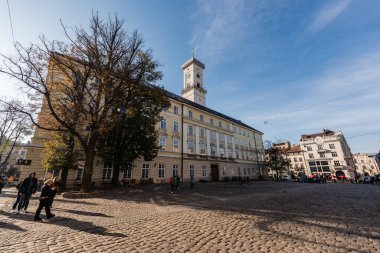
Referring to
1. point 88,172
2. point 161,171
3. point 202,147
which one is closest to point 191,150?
point 202,147

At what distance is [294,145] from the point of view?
8519cm

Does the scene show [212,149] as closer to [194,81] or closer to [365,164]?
[194,81]

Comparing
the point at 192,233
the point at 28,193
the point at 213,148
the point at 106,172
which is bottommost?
the point at 192,233

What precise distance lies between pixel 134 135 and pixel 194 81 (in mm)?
34823

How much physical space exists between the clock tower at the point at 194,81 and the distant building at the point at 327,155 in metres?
52.3

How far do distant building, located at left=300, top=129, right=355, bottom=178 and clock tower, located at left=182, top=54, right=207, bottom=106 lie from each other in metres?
52.3

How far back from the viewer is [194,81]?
51156 millimetres

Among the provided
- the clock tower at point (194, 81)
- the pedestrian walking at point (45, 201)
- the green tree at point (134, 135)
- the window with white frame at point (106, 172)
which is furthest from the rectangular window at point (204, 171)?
the pedestrian walking at point (45, 201)

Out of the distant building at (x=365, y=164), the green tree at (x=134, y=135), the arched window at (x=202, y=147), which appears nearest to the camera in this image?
the green tree at (x=134, y=135)

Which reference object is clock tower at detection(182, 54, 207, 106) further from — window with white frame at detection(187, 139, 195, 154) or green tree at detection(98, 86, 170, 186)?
green tree at detection(98, 86, 170, 186)

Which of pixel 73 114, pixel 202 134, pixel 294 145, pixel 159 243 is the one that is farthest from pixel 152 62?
pixel 294 145

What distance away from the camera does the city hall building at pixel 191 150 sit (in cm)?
2234

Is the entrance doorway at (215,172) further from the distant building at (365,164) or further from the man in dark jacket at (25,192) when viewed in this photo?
the distant building at (365,164)

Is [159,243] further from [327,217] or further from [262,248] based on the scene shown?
[327,217]
